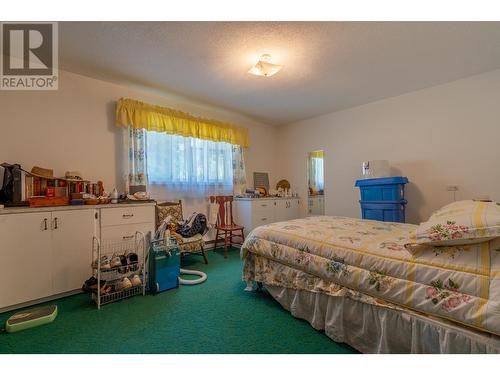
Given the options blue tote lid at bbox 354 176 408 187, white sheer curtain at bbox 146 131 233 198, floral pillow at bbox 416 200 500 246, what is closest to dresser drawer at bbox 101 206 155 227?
white sheer curtain at bbox 146 131 233 198

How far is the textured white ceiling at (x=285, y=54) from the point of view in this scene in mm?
1880

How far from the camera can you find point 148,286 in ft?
7.52

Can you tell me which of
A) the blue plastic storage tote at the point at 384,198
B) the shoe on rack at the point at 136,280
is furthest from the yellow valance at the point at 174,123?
the blue plastic storage tote at the point at 384,198

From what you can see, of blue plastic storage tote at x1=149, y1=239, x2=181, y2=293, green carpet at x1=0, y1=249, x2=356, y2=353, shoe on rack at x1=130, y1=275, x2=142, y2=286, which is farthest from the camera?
blue plastic storage tote at x1=149, y1=239, x2=181, y2=293

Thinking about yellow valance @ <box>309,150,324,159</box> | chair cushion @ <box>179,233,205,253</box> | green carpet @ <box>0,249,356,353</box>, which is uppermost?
yellow valance @ <box>309,150,324,159</box>

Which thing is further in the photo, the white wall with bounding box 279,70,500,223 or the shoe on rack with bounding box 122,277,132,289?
the white wall with bounding box 279,70,500,223

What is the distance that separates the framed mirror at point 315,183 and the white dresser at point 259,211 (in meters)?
0.44

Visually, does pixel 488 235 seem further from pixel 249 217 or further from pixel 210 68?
pixel 249 217

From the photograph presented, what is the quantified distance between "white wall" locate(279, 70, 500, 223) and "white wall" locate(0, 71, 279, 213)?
283cm

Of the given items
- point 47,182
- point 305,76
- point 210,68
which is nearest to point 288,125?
point 305,76

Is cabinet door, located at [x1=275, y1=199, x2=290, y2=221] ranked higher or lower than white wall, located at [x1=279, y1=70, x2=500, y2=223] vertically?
lower

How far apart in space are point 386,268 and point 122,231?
7.69 ft

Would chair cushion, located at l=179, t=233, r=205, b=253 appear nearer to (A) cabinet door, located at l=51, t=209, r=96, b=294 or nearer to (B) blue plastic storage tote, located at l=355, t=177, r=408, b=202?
(A) cabinet door, located at l=51, t=209, r=96, b=294

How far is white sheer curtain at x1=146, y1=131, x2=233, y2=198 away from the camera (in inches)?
130
